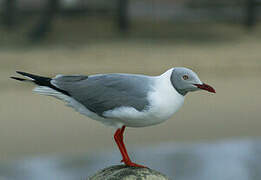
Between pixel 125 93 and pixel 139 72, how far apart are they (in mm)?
14169

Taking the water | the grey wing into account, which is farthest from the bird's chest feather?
the water

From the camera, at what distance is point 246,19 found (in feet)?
94.0

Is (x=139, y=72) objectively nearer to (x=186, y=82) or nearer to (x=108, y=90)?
(x=108, y=90)

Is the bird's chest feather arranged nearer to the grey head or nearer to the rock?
the grey head

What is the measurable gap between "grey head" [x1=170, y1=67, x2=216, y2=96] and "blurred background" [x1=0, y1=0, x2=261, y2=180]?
6.13 metres

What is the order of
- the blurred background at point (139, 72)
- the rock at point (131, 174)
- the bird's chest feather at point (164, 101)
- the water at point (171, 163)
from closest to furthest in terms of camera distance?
the bird's chest feather at point (164, 101) → the rock at point (131, 174) → the water at point (171, 163) → the blurred background at point (139, 72)

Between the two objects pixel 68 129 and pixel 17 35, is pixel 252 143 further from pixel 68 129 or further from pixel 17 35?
pixel 17 35

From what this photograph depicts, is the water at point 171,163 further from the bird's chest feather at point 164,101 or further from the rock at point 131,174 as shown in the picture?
the bird's chest feather at point 164,101

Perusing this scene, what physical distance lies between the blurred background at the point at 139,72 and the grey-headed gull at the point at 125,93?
232 inches

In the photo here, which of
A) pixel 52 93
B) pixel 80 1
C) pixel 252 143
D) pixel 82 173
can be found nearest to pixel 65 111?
pixel 82 173

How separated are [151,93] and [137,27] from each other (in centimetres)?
2338

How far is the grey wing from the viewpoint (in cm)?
454

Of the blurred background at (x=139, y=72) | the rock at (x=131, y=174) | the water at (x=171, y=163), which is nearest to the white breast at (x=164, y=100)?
the rock at (x=131, y=174)

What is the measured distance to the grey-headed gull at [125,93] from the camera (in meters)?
4.40
